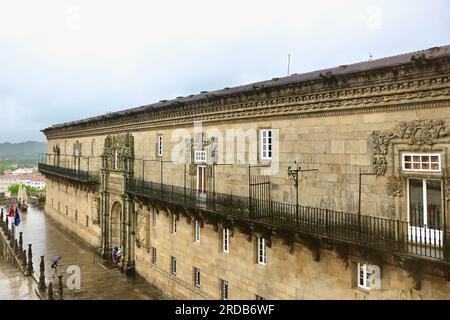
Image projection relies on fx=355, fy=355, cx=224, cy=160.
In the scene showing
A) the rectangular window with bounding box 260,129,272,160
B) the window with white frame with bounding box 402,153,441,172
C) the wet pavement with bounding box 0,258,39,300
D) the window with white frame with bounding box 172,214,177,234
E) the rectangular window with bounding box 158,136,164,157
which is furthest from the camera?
the rectangular window with bounding box 158,136,164,157

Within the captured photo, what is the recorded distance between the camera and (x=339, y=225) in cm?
1069

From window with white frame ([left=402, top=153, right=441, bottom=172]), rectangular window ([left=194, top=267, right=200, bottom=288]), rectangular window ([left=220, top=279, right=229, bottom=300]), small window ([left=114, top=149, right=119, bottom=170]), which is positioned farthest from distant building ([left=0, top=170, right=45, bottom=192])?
window with white frame ([left=402, top=153, right=441, bottom=172])

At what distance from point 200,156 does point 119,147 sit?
9341 millimetres

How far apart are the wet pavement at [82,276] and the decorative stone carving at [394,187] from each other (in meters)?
13.5

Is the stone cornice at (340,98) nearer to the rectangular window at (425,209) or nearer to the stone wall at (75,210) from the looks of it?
the rectangular window at (425,209)

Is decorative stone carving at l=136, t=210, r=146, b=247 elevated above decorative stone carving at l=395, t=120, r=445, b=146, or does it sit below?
below

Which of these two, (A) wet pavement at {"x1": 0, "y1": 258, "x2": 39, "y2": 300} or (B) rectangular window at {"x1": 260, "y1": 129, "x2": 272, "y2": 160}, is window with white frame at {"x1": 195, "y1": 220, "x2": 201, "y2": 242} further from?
(A) wet pavement at {"x1": 0, "y1": 258, "x2": 39, "y2": 300}

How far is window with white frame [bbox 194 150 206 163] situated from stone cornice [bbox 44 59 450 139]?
5.04ft

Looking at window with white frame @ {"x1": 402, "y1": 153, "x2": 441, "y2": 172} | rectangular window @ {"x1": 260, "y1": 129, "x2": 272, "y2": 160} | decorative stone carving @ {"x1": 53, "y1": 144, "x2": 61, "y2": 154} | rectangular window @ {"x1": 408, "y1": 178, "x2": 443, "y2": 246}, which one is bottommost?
rectangular window @ {"x1": 408, "y1": 178, "x2": 443, "y2": 246}

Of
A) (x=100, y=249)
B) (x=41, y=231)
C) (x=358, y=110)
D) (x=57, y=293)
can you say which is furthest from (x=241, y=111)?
(x=41, y=231)

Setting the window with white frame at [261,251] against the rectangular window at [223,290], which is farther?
the rectangular window at [223,290]

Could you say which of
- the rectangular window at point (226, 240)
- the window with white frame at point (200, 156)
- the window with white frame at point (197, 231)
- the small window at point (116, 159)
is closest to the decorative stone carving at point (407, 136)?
the rectangular window at point (226, 240)

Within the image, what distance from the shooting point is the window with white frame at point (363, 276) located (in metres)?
10.3

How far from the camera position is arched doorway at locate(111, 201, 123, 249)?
25.4m
